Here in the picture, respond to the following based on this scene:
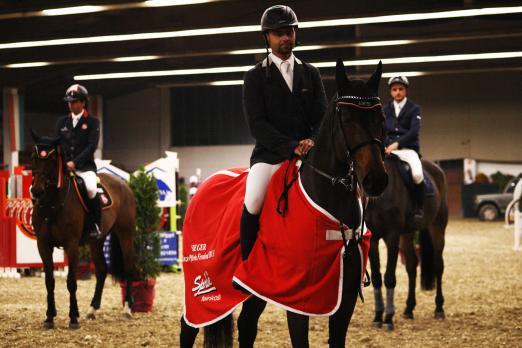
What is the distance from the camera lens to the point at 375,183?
3.22m

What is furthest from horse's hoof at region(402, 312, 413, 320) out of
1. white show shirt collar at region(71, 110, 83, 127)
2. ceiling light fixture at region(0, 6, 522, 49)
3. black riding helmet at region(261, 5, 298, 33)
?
ceiling light fixture at region(0, 6, 522, 49)

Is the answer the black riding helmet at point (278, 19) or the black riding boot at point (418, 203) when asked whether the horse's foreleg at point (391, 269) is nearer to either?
the black riding boot at point (418, 203)

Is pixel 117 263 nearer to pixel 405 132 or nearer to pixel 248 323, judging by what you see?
pixel 405 132

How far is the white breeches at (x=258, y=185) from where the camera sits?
381 centimetres

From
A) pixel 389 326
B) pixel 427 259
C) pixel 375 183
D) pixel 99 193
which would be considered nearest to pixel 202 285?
pixel 375 183

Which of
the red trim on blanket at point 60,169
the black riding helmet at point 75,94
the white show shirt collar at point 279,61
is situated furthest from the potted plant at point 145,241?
the white show shirt collar at point 279,61

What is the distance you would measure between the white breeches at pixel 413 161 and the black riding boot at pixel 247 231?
418 cm

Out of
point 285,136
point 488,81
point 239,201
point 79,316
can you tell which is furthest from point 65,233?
point 488,81

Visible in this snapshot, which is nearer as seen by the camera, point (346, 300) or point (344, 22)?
point (346, 300)

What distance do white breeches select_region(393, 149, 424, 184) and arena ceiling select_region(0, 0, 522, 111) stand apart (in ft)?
27.7

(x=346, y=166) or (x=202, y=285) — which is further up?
(x=346, y=166)

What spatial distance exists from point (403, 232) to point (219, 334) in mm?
3764

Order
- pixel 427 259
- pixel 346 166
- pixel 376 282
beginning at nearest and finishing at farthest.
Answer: pixel 346 166, pixel 376 282, pixel 427 259

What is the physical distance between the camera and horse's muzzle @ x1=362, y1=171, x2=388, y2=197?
10.6 feet
